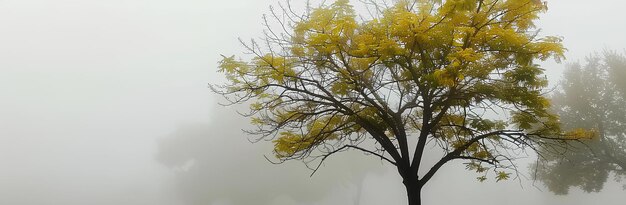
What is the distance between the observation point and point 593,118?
22922mm

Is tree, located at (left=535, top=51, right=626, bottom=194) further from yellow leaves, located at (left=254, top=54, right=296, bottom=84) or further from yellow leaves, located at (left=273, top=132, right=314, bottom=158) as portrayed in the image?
yellow leaves, located at (left=254, top=54, right=296, bottom=84)

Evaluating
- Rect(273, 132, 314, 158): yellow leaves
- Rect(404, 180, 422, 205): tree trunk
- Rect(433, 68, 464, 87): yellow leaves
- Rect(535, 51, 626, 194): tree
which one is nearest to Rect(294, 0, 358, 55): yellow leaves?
Rect(433, 68, 464, 87): yellow leaves

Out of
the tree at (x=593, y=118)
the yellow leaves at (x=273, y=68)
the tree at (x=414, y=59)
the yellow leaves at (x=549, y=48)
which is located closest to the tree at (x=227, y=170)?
the tree at (x=593, y=118)

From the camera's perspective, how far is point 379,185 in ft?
209

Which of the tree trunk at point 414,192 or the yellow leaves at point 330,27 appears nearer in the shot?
the yellow leaves at point 330,27

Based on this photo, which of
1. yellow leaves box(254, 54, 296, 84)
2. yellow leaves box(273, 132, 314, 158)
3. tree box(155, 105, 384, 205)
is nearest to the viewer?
yellow leaves box(254, 54, 296, 84)

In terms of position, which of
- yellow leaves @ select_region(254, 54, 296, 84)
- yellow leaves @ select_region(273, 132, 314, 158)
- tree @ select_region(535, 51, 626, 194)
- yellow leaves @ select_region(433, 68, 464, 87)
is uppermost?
tree @ select_region(535, 51, 626, 194)

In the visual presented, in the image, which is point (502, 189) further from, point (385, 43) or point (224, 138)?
point (385, 43)

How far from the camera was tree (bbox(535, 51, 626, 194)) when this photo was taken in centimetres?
2223

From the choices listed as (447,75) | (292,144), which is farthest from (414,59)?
(292,144)

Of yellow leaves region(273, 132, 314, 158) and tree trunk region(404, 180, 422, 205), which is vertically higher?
yellow leaves region(273, 132, 314, 158)

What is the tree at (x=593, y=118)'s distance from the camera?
2223 centimetres

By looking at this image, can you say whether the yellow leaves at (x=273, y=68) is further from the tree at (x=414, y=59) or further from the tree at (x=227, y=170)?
the tree at (x=227, y=170)

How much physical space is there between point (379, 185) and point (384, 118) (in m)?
56.7
